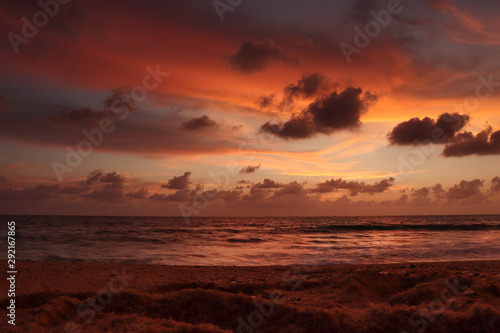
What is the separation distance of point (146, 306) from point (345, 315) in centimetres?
288

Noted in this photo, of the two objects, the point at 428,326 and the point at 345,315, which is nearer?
the point at 428,326

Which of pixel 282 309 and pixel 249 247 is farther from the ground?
pixel 282 309

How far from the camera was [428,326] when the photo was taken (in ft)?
12.4

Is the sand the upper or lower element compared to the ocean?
upper

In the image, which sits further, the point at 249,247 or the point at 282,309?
the point at 249,247

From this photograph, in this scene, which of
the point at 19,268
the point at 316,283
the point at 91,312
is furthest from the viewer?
the point at 19,268

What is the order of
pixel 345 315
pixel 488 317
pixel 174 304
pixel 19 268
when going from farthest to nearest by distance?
pixel 19 268
pixel 174 304
pixel 345 315
pixel 488 317

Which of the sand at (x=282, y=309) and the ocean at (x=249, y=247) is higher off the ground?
the sand at (x=282, y=309)

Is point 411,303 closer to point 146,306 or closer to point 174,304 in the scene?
point 174,304

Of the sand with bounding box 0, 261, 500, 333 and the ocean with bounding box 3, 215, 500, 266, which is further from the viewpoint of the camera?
the ocean with bounding box 3, 215, 500, 266

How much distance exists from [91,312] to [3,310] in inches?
65.7

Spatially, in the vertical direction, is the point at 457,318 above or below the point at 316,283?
above

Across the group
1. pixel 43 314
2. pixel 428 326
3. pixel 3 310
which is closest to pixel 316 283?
pixel 428 326

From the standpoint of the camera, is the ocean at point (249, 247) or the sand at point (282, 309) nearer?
the sand at point (282, 309)
